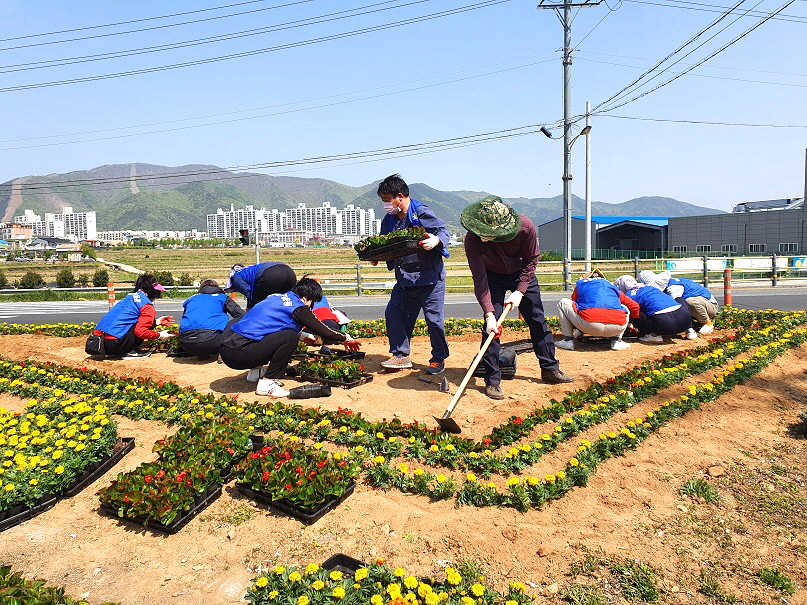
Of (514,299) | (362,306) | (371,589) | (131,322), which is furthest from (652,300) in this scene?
(362,306)

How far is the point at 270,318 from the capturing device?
579 centimetres

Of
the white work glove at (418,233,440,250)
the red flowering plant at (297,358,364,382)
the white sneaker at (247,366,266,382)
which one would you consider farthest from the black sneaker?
the white sneaker at (247,366,266,382)

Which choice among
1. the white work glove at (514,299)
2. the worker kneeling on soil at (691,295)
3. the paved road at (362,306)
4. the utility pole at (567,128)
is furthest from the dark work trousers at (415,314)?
the utility pole at (567,128)

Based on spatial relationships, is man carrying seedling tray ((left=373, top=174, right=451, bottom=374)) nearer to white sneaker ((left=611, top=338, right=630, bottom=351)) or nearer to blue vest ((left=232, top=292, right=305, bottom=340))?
blue vest ((left=232, top=292, right=305, bottom=340))

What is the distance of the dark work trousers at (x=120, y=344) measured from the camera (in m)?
7.68

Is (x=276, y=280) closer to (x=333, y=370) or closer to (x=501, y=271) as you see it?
(x=333, y=370)

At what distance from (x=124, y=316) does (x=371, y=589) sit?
21.0ft

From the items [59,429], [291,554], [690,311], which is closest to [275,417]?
[59,429]

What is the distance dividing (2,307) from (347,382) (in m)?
19.7

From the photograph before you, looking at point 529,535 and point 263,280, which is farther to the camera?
point 263,280

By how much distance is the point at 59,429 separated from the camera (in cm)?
462

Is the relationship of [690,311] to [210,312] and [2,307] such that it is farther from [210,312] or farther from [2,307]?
[2,307]

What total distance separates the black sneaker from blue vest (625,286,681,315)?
8.37 feet

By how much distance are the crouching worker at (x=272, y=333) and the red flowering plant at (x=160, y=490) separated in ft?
6.75
